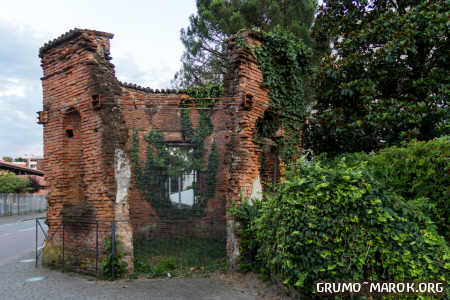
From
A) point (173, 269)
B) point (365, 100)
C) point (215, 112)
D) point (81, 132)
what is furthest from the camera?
point (215, 112)

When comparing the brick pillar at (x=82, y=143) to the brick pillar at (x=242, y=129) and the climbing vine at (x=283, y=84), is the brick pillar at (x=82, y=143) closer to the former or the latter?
the brick pillar at (x=242, y=129)

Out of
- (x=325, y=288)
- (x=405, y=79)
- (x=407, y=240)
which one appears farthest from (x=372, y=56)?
(x=325, y=288)

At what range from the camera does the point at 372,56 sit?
10.4 meters

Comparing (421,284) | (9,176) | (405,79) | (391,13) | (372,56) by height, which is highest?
(391,13)

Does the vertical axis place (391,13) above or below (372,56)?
above

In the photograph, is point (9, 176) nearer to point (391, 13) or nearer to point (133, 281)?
point (133, 281)

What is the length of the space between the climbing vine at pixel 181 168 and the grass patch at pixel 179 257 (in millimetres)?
744

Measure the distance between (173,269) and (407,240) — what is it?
5.01m

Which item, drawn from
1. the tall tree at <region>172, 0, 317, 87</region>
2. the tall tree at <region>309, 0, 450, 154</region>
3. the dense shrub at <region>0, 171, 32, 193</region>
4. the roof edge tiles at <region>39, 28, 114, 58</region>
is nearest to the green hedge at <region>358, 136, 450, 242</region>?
the tall tree at <region>309, 0, 450, 154</region>

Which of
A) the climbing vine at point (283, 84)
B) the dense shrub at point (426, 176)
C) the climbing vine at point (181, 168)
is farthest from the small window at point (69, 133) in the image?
the dense shrub at point (426, 176)

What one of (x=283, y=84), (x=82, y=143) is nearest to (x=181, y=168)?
(x=82, y=143)

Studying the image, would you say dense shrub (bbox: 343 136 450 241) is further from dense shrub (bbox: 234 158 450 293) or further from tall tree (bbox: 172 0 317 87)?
tall tree (bbox: 172 0 317 87)

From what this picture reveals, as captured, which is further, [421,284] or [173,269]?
[173,269]

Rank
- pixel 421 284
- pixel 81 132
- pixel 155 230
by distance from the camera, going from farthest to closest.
A: pixel 155 230
pixel 81 132
pixel 421 284
